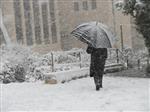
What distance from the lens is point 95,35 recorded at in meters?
13.4

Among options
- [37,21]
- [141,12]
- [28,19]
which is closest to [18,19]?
[28,19]

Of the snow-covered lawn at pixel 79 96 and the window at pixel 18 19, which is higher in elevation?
the window at pixel 18 19

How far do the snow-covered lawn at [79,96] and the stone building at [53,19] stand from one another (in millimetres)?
20654

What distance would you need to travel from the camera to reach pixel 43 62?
69.3 ft

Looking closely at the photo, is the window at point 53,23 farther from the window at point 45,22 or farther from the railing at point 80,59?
the railing at point 80,59

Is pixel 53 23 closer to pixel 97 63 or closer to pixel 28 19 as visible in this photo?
pixel 28 19

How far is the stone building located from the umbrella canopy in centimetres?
2181

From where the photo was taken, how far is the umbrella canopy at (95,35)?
13227mm

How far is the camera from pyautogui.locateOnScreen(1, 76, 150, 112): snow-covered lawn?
10.9 metres

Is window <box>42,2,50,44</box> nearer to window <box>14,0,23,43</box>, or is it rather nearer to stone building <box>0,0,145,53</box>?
stone building <box>0,0,145,53</box>

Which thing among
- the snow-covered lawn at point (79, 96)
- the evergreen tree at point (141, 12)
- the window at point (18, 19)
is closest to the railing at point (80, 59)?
the evergreen tree at point (141, 12)

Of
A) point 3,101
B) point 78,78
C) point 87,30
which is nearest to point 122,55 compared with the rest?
point 78,78

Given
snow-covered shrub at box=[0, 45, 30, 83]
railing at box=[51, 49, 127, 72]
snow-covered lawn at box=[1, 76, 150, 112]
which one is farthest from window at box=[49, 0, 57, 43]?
snow-covered lawn at box=[1, 76, 150, 112]

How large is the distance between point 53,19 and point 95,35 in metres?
25.5
